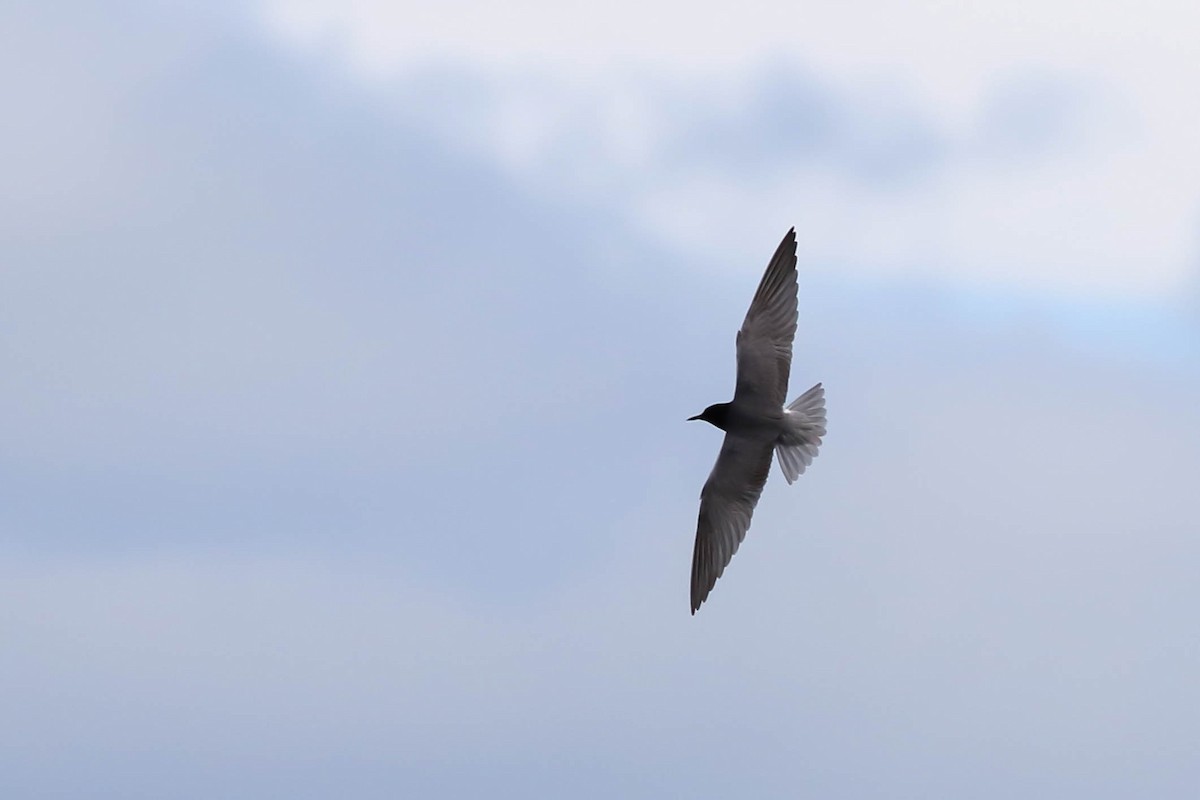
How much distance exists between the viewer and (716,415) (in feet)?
83.8

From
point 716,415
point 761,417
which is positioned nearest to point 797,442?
point 761,417

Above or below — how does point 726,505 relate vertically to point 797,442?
below

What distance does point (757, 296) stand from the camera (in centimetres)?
2556

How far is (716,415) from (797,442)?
4.47 ft

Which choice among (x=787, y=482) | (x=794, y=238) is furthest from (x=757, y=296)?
(x=787, y=482)

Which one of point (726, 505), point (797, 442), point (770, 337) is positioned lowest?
point (726, 505)

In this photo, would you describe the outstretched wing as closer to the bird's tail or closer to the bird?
the bird

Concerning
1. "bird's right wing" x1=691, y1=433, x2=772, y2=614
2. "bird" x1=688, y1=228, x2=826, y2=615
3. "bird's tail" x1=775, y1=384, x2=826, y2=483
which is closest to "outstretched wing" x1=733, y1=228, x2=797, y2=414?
"bird" x1=688, y1=228, x2=826, y2=615

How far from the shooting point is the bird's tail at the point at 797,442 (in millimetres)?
25219

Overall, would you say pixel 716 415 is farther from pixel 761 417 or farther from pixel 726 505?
pixel 726 505

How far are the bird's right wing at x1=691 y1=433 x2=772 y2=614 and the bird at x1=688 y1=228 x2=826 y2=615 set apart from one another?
2cm

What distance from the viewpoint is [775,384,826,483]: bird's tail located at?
25.2 meters

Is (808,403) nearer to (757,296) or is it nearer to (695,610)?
(757,296)

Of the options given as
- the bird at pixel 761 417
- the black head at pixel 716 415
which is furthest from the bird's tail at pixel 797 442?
the black head at pixel 716 415
